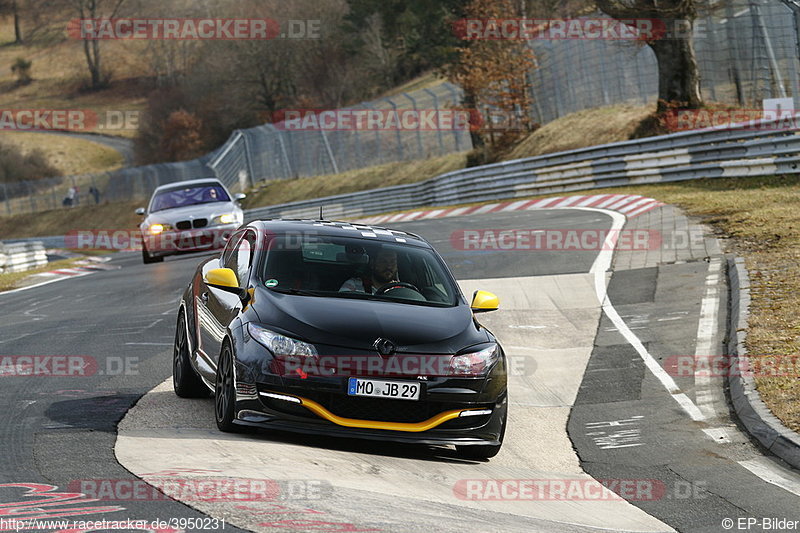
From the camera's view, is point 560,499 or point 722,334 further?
point 722,334

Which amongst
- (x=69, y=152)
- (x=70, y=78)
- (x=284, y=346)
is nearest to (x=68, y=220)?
(x=69, y=152)

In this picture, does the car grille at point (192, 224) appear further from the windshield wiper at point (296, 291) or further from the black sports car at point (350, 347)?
the windshield wiper at point (296, 291)

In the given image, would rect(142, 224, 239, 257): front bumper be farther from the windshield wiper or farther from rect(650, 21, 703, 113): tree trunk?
the windshield wiper

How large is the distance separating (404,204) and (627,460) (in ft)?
109

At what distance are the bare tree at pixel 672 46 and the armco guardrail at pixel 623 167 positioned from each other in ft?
10.3

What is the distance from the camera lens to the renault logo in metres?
7.50

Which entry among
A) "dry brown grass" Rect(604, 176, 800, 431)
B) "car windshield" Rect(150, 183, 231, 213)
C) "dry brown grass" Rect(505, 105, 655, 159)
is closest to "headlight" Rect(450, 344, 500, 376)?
"dry brown grass" Rect(604, 176, 800, 431)

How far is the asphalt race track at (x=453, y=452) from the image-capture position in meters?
6.03

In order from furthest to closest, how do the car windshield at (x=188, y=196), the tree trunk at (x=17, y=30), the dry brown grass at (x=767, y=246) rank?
the tree trunk at (x=17, y=30)
the car windshield at (x=188, y=196)
the dry brown grass at (x=767, y=246)

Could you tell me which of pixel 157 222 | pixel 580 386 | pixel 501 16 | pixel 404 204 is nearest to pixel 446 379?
pixel 580 386

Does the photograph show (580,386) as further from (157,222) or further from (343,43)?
(343,43)

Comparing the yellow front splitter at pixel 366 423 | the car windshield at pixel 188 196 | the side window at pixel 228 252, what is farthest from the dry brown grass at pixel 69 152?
the yellow front splitter at pixel 366 423

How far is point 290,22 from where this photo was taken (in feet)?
286

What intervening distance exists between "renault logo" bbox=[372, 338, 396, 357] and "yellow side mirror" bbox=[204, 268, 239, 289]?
53.1 inches
